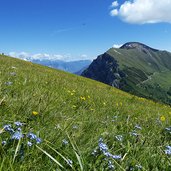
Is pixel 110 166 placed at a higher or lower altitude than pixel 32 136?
lower

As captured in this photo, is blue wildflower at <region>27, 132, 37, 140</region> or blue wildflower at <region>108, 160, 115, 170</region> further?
blue wildflower at <region>108, 160, 115, 170</region>

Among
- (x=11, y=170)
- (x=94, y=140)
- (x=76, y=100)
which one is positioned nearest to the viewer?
(x=11, y=170)

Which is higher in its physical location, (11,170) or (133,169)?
(11,170)

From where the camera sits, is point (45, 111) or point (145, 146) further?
point (45, 111)

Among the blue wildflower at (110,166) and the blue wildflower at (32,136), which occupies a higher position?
the blue wildflower at (32,136)

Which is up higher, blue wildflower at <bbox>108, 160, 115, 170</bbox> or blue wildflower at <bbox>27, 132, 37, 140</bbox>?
blue wildflower at <bbox>27, 132, 37, 140</bbox>

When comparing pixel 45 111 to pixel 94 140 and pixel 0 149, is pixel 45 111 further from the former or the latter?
pixel 0 149

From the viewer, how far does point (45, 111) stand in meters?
5.30

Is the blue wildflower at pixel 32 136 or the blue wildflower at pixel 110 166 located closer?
the blue wildflower at pixel 32 136

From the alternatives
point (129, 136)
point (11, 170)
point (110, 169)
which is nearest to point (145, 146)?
point (129, 136)

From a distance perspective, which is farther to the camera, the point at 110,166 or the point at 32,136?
the point at 110,166

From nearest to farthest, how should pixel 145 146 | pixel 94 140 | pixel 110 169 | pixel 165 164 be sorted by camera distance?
pixel 110 169 < pixel 165 164 < pixel 94 140 < pixel 145 146

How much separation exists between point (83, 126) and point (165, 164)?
161cm

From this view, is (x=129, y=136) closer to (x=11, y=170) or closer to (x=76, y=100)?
(x=11, y=170)
